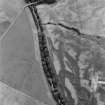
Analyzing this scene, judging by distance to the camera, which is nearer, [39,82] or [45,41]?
[39,82]

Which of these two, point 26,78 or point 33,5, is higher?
point 33,5

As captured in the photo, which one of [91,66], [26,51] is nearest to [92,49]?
[91,66]

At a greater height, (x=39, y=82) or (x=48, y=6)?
(x=48, y=6)

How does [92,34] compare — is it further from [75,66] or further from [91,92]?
[91,92]

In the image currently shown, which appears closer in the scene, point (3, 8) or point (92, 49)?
point (92, 49)

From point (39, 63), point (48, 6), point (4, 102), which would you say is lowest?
point (4, 102)

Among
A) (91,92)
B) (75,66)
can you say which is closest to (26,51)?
→ (75,66)

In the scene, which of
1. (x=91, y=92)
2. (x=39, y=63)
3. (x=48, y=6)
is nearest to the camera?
(x=91, y=92)

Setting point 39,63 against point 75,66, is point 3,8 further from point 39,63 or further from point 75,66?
point 75,66

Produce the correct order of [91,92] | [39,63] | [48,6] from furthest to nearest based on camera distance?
[48,6] → [39,63] → [91,92]
